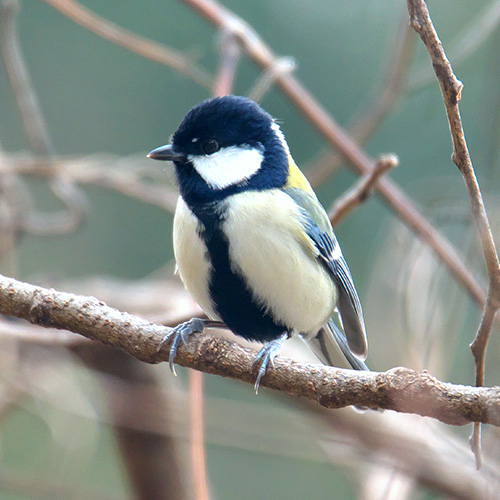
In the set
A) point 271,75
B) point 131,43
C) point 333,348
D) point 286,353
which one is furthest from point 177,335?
point 131,43

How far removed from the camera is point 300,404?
5.67 ft

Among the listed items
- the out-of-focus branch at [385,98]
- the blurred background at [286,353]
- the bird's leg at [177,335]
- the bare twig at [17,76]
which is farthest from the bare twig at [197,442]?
the bare twig at [17,76]

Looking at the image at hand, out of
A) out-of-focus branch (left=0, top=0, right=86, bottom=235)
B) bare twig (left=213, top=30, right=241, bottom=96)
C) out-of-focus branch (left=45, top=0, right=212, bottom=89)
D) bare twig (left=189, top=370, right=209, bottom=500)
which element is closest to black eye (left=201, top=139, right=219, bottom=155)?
bare twig (left=213, top=30, right=241, bottom=96)

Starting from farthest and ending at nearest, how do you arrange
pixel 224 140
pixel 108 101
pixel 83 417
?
pixel 108 101 → pixel 83 417 → pixel 224 140

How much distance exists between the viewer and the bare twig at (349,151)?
5.12ft

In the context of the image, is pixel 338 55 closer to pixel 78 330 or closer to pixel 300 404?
pixel 300 404

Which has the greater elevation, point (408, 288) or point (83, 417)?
point (408, 288)

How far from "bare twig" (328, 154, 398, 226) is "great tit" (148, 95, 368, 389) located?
0.21 ft

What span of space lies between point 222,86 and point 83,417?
3.65ft

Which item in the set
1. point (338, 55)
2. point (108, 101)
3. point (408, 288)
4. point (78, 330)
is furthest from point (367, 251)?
point (78, 330)

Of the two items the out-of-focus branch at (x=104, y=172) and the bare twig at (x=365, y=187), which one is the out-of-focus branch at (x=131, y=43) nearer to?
the out-of-focus branch at (x=104, y=172)

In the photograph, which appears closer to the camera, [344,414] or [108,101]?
[344,414]

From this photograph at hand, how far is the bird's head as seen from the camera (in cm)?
150

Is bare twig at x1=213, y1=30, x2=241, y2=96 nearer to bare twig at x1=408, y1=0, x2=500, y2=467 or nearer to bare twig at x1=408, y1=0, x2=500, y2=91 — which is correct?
bare twig at x1=408, y1=0, x2=500, y2=91
